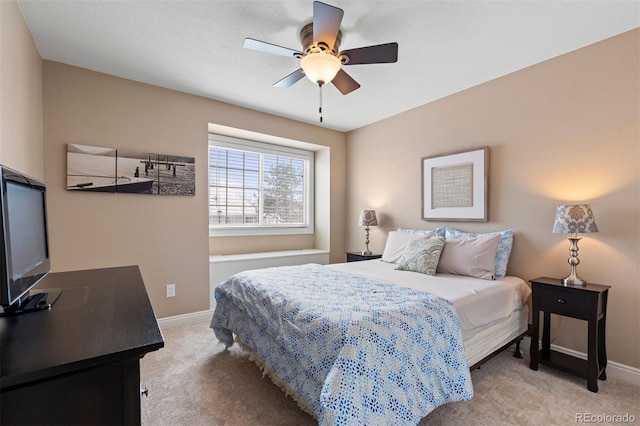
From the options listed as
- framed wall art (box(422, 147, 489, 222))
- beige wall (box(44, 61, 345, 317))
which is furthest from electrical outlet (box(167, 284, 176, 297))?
framed wall art (box(422, 147, 489, 222))

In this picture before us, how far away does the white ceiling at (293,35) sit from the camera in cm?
191

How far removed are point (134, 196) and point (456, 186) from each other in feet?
11.0

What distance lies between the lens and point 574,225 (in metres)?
2.15

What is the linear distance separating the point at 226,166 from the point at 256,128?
705 mm

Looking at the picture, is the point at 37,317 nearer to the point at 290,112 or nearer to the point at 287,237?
the point at 290,112

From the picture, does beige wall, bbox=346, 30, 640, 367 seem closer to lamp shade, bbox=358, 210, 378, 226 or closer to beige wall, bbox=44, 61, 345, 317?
lamp shade, bbox=358, 210, 378, 226

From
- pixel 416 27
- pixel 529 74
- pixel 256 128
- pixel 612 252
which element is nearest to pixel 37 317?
pixel 416 27

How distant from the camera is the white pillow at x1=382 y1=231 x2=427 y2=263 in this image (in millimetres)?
3286

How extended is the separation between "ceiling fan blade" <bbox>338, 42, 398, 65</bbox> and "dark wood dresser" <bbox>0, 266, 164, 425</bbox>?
6.28 feet

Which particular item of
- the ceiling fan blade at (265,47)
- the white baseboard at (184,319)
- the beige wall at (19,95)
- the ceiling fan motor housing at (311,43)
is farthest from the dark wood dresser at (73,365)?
the white baseboard at (184,319)

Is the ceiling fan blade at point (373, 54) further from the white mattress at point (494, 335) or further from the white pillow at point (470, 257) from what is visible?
the white mattress at point (494, 335)

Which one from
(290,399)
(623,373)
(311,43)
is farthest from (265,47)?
(623,373)

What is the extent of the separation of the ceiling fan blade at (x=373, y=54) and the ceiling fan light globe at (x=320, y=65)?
0.11m

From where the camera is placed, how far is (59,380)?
0.75 metres
